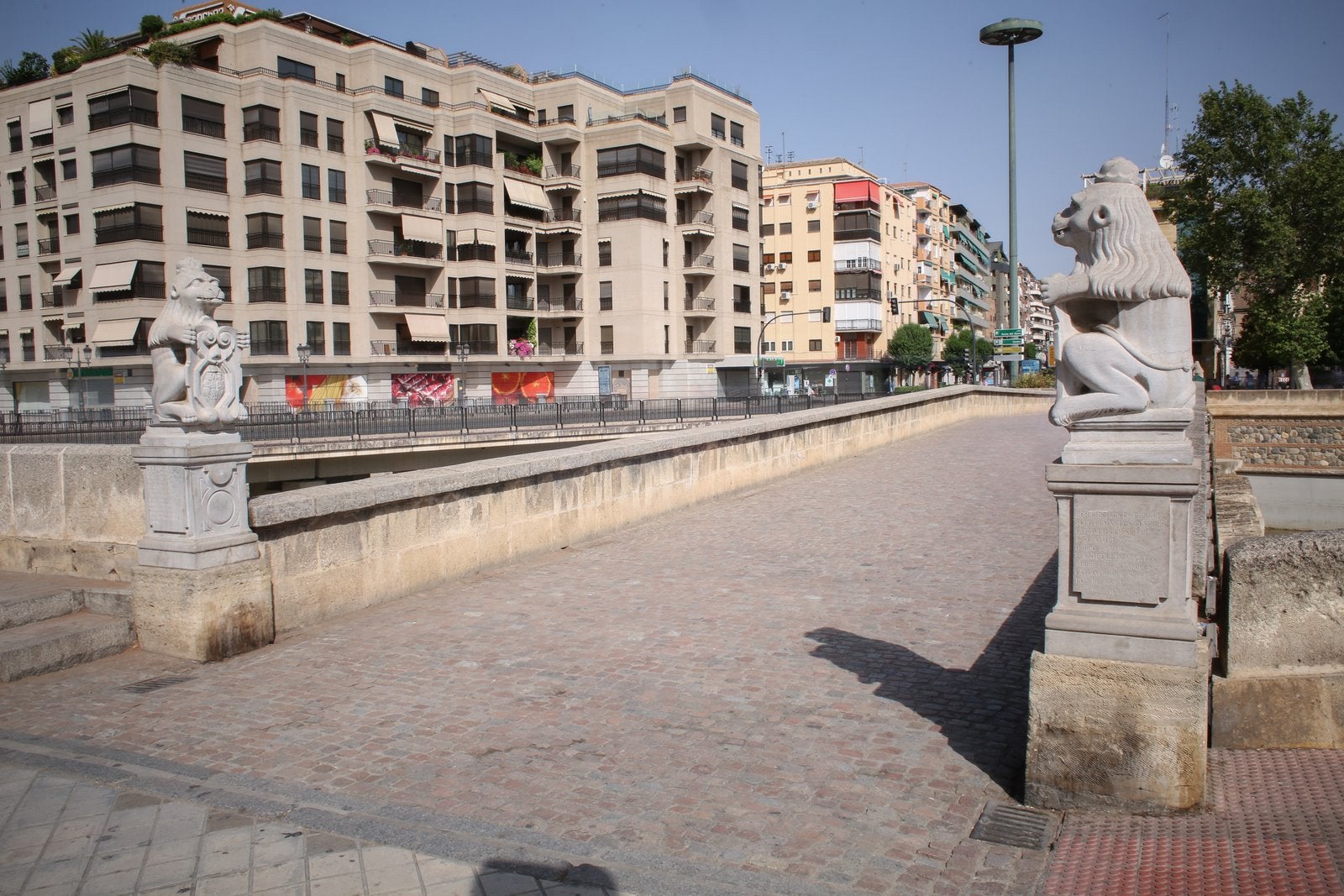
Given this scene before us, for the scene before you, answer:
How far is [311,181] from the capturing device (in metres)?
47.8

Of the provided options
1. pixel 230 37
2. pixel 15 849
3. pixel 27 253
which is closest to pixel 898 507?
pixel 15 849

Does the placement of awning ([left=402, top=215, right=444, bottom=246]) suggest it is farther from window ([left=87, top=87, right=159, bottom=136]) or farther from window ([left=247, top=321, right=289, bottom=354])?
window ([left=87, top=87, right=159, bottom=136])

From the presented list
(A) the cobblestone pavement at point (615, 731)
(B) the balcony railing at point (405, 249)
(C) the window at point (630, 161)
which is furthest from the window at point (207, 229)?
(A) the cobblestone pavement at point (615, 731)

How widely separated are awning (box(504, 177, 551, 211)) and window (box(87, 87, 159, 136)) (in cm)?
1801

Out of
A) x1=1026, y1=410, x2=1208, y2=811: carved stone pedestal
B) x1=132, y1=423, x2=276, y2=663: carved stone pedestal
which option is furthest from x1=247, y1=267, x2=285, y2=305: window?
x1=1026, y1=410, x2=1208, y2=811: carved stone pedestal

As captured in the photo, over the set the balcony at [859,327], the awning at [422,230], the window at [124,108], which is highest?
the window at [124,108]

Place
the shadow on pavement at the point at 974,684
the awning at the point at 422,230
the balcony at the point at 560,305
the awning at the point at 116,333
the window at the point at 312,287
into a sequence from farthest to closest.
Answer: the balcony at the point at 560,305, the awning at the point at 422,230, the window at the point at 312,287, the awning at the point at 116,333, the shadow on pavement at the point at 974,684

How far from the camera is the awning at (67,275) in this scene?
1763 inches

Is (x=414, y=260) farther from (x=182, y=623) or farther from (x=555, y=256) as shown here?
(x=182, y=623)

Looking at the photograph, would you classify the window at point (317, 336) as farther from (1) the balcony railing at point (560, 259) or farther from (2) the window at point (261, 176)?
(1) the balcony railing at point (560, 259)

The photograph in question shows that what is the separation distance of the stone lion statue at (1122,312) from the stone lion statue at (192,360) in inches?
210

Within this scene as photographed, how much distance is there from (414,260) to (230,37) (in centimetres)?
1332

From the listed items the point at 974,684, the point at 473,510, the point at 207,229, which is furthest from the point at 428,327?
the point at 974,684

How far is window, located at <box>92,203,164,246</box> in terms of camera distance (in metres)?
42.7
